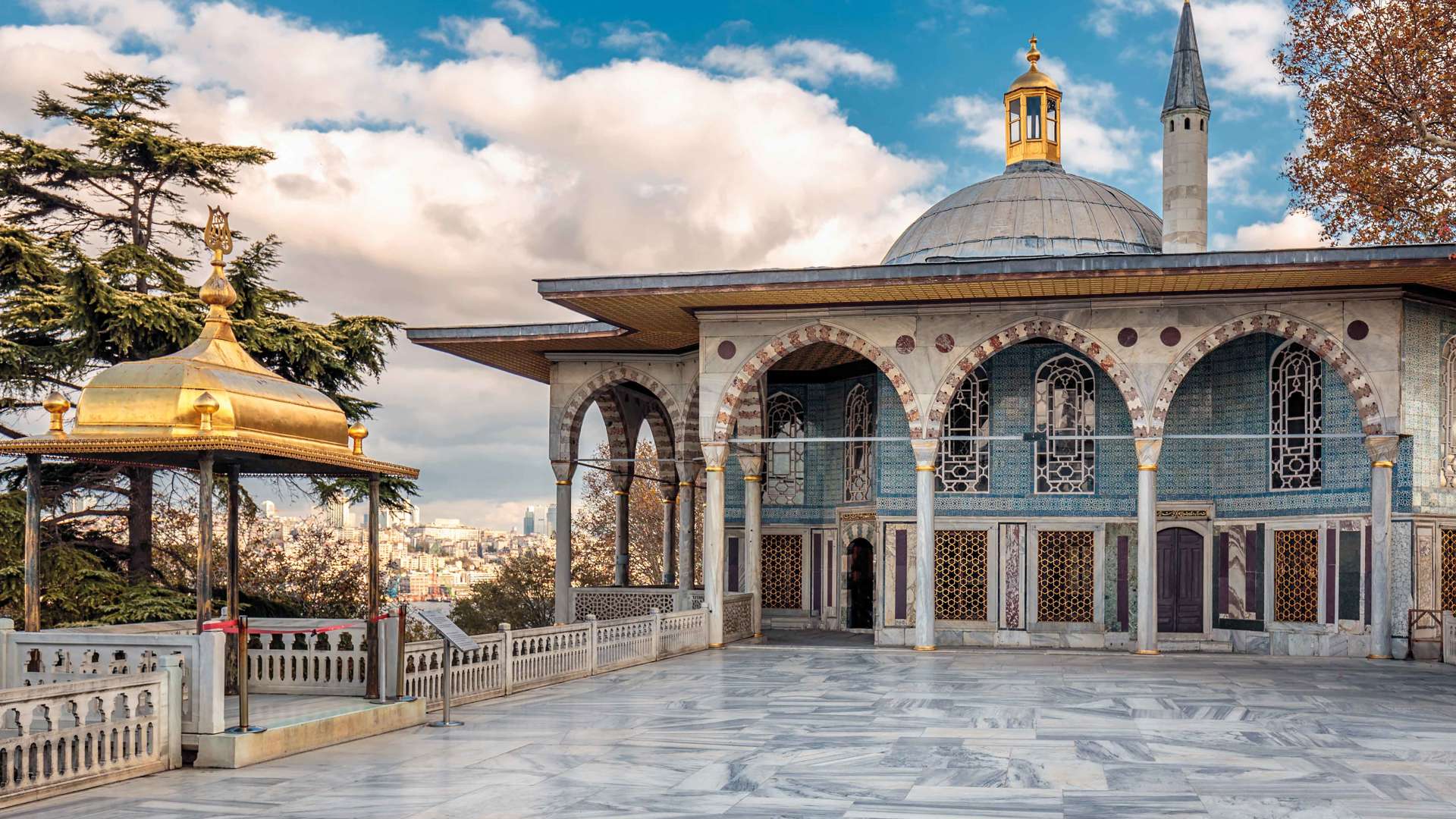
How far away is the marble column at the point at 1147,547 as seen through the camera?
15.2 m

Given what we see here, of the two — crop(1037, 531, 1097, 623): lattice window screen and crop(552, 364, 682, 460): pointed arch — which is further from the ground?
crop(552, 364, 682, 460): pointed arch

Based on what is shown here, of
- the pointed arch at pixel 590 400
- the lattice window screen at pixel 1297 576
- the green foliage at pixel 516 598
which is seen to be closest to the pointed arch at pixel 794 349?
the pointed arch at pixel 590 400

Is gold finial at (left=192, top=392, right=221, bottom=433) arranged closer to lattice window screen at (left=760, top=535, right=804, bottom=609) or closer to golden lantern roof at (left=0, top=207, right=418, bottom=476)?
golden lantern roof at (left=0, top=207, right=418, bottom=476)

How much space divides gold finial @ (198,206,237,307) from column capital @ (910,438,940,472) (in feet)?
29.1

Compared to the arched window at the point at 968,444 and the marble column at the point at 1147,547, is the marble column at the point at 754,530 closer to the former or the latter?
the arched window at the point at 968,444

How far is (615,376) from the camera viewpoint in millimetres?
19625

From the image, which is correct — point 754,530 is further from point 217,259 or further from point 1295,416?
point 217,259

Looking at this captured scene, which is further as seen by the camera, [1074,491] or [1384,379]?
[1074,491]

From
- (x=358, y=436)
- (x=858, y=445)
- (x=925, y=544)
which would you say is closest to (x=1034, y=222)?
(x=858, y=445)

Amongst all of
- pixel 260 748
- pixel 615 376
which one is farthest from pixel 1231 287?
pixel 260 748

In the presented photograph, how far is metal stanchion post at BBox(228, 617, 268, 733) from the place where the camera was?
24.6 feet

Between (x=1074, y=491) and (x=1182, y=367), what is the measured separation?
253 cm

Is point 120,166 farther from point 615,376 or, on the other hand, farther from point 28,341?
point 615,376

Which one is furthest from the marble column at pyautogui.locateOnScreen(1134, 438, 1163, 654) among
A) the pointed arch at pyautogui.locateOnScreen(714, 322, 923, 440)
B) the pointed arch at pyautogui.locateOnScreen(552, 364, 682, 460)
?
the pointed arch at pyautogui.locateOnScreen(552, 364, 682, 460)
